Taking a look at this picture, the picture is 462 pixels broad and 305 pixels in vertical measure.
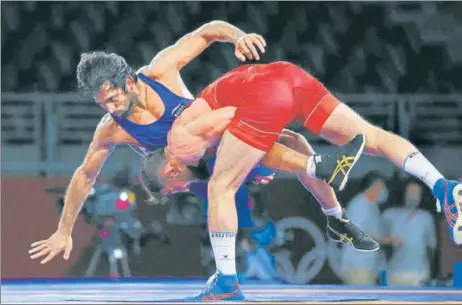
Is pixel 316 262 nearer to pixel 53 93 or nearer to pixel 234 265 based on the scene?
pixel 234 265

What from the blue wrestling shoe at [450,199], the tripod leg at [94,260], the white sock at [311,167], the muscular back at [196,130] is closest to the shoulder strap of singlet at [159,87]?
the muscular back at [196,130]

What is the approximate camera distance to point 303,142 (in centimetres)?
358

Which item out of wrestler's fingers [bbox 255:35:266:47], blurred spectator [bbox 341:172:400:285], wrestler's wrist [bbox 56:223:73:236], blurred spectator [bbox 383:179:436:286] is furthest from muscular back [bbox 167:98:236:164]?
blurred spectator [bbox 383:179:436:286]

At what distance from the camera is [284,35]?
3.70m

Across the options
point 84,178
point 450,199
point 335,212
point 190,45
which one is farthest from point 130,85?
point 450,199

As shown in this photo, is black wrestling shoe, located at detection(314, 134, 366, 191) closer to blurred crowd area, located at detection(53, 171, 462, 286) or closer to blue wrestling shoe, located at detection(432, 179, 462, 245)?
blurred crowd area, located at detection(53, 171, 462, 286)

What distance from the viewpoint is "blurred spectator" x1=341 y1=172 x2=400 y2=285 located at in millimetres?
3650

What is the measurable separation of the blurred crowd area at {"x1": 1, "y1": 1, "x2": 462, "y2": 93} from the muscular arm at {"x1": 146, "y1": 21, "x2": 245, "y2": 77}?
40 millimetres

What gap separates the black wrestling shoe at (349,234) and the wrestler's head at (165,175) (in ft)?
1.95

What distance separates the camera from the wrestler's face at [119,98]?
11.6ft

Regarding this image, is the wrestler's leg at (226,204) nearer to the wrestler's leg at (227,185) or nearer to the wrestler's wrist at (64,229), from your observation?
the wrestler's leg at (227,185)

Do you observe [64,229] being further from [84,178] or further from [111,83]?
[111,83]

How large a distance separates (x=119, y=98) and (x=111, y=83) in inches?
2.8

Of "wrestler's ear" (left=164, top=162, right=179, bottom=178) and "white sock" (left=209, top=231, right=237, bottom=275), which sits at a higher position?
"wrestler's ear" (left=164, top=162, right=179, bottom=178)
